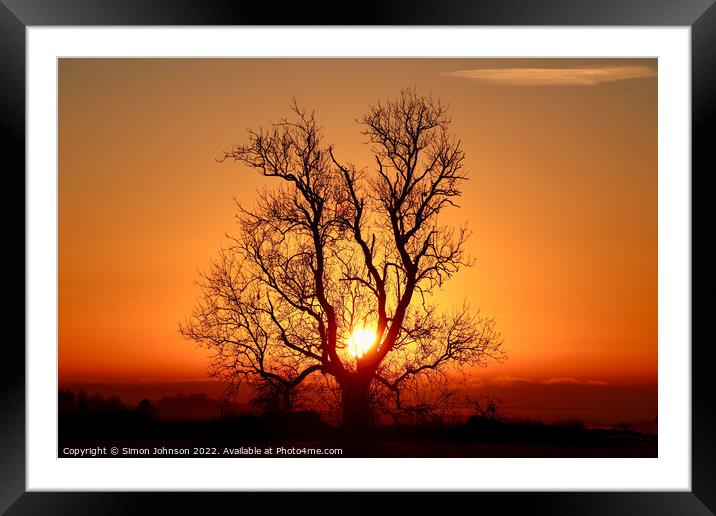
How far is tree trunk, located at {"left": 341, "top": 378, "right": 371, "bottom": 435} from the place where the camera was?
11.7 feet

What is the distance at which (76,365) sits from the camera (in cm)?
329

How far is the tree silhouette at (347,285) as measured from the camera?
11.3 feet

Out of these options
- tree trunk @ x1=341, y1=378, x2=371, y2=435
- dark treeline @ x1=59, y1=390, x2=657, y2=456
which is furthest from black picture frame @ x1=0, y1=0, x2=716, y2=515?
tree trunk @ x1=341, y1=378, x2=371, y2=435
